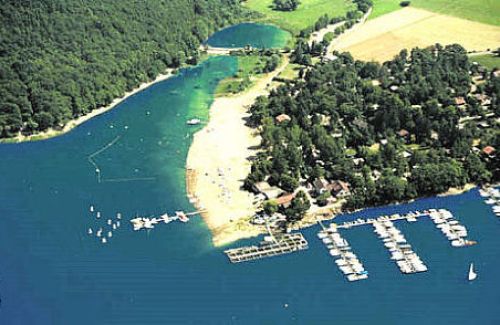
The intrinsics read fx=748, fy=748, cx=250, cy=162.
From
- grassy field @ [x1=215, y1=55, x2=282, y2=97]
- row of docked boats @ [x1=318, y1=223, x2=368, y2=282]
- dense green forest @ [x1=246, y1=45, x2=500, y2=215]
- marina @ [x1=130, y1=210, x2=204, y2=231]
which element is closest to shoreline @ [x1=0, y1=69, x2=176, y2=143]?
grassy field @ [x1=215, y1=55, x2=282, y2=97]

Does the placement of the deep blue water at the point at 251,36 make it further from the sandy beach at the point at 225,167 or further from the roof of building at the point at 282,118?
the roof of building at the point at 282,118

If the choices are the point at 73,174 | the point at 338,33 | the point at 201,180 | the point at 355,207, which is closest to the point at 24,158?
the point at 73,174

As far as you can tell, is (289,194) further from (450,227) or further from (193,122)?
(193,122)

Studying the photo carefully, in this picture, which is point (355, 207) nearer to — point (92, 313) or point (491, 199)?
point (491, 199)

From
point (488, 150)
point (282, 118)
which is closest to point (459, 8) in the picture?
point (282, 118)

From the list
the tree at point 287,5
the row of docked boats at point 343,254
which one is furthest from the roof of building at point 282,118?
the tree at point 287,5
